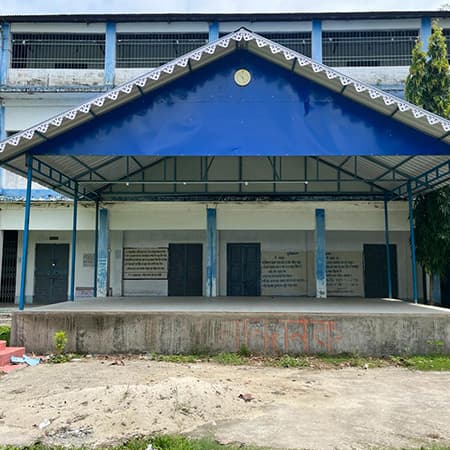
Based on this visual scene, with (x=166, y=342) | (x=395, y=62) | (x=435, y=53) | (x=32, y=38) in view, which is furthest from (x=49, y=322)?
(x=395, y=62)

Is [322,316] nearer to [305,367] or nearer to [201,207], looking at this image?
[305,367]

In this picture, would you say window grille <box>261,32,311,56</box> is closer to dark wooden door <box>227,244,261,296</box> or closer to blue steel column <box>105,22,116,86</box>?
blue steel column <box>105,22,116,86</box>

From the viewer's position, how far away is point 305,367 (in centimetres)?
799

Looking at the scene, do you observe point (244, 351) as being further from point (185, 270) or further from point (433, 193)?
point (185, 270)

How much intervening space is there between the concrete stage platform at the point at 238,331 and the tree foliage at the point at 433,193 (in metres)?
4.56

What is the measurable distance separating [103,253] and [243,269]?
4.83 m

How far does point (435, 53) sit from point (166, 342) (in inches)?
431

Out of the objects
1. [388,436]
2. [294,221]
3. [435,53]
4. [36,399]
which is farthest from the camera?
[294,221]

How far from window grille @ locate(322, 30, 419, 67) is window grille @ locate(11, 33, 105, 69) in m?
8.85

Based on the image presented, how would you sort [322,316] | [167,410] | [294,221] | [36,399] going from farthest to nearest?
1. [294,221]
2. [322,316]
3. [36,399]
4. [167,410]

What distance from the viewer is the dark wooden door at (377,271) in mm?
16328

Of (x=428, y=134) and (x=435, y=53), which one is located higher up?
(x=435, y=53)

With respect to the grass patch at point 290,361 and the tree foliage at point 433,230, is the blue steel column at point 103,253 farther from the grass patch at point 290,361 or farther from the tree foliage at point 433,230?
the tree foliage at point 433,230

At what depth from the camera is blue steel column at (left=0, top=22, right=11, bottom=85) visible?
17.0 metres
